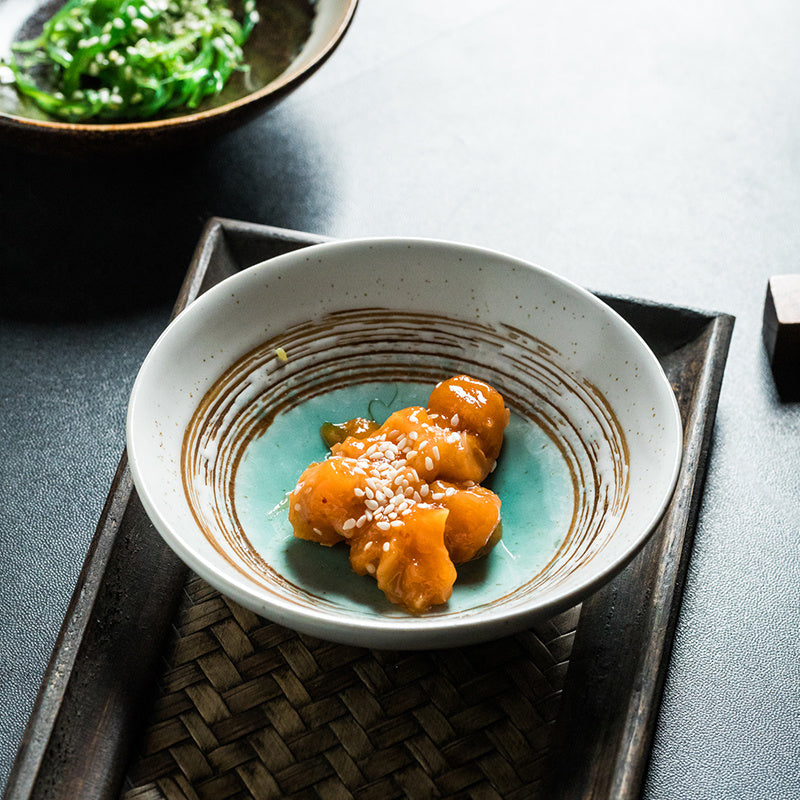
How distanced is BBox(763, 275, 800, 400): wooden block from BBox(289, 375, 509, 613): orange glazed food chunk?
60 cm

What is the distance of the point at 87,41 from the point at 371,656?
1370mm

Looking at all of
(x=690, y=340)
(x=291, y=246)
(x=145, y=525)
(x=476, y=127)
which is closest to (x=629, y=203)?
(x=476, y=127)

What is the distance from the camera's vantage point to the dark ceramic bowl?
1636mm

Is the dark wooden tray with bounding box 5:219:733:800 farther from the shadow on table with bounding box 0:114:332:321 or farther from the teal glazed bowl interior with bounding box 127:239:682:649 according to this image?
the shadow on table with bounding box 0:114:332:321

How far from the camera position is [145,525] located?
1273mm

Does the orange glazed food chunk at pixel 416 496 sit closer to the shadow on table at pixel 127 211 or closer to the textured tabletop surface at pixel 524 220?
the textured tabletop surface at pixel 524 220

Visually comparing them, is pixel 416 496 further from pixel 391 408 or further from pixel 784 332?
pixel 784 332

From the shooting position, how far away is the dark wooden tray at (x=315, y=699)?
1.11 metres

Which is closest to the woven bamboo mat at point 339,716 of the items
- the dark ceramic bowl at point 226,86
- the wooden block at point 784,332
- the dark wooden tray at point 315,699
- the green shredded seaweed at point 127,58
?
the dark wooden tray at point 315,699

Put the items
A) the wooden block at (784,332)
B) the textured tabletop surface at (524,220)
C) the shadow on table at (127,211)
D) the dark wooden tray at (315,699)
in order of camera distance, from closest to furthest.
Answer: the dark wooden tray at (315,699), the textured tabletop surface at (524,220), the wooden block at (784,332), the shadow on table at (127,211)

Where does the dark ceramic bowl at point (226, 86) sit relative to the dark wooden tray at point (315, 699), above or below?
Answer: above

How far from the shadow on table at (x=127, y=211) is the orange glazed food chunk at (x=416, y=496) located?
67 cm

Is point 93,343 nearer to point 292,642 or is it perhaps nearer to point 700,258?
point 292,642

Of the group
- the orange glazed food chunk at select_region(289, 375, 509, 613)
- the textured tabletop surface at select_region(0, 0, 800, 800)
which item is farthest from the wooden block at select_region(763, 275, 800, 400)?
the orange glazed food chunk at select_region(289, 375, 509, 613)
